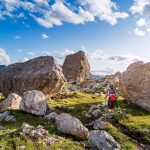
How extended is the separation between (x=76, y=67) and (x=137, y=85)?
204ft

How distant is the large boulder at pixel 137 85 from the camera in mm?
43391

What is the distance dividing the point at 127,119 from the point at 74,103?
11.6m

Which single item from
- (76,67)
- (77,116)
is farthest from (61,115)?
(76,67)

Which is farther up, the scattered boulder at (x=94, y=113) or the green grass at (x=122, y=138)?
the scattered boulder at (x=94, y=113)

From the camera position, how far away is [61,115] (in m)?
33.0

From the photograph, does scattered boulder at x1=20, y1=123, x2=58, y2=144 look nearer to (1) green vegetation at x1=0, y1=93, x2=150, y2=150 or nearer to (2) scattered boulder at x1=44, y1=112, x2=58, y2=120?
(1) green vegetation at x1=0, y1=93, x2=150, y2=150

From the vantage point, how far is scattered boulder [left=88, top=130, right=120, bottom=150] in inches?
1090

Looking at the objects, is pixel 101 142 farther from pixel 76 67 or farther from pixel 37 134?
pixel 76 67

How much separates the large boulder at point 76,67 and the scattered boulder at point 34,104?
2509 inches

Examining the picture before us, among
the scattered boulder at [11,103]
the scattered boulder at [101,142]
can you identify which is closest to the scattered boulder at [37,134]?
the scattered boulder at [101,142]

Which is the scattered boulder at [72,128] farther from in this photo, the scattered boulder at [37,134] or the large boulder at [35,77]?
the large boulder at [35,77]

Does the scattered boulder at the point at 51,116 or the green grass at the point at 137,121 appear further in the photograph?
the scattered boulder at the point at 51,116

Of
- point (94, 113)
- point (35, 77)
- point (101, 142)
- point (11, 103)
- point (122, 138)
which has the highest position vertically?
point (35, 77)

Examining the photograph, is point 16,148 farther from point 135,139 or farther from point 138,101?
point 138,101
